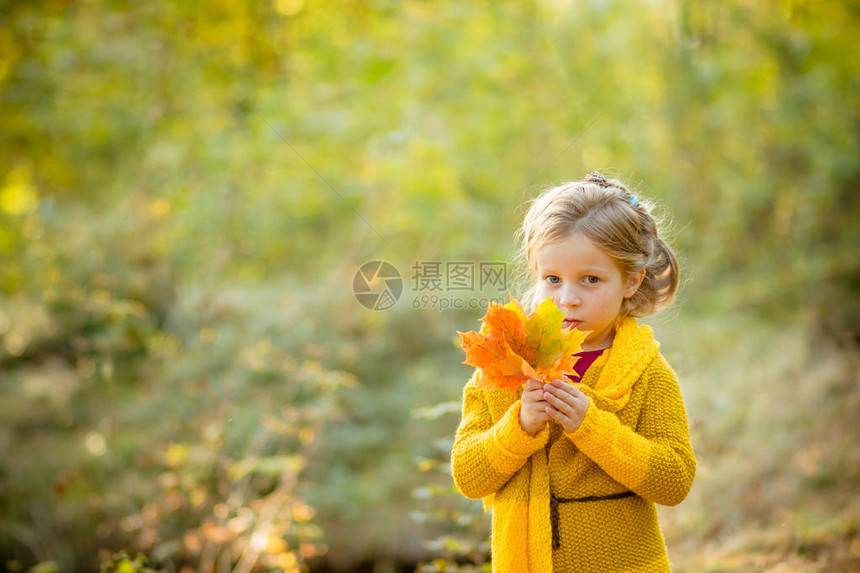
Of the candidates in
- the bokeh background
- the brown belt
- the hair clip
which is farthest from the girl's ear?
the bokeh background

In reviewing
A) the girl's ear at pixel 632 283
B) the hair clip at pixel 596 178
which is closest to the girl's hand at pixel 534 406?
the girl's ear at pixel 632 283

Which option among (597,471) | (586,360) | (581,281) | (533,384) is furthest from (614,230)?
(597,471)

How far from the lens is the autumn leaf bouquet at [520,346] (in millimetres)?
1573

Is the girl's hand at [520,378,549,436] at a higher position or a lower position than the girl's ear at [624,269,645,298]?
lower

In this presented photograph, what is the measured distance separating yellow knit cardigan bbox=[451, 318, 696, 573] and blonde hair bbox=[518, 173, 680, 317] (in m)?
0.17

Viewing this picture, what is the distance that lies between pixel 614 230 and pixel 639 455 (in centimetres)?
57

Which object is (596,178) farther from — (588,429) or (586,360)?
(588,429)

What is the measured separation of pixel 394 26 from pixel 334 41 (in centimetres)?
56

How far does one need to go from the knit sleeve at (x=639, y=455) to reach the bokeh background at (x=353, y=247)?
2.03 meters

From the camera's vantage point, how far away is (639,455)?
5.50 feet

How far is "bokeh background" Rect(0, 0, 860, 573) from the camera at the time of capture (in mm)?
4652

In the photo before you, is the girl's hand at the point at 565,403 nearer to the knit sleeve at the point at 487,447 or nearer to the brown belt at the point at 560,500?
the knit sleeve at the point at 487,447

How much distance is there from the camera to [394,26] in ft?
20.8

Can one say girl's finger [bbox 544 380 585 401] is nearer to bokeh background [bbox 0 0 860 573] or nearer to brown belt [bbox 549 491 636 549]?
brown belt [bbox 549 491 636 549]
